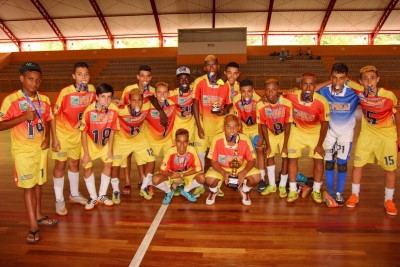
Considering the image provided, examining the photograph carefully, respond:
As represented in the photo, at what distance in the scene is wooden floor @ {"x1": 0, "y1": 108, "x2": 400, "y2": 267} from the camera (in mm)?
2771

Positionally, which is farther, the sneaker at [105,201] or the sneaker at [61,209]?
the sneaker at [105,201]

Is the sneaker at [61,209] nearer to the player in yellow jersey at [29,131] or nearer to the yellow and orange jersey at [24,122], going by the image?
the player in yellow jersey at [29,131]

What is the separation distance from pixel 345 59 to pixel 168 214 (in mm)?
24043

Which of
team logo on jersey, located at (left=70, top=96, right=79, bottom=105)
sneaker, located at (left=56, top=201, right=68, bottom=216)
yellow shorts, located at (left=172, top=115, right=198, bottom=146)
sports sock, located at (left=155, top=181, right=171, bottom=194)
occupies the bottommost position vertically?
sneaker, located at (left=56, top=201, right=68, bottom=216)

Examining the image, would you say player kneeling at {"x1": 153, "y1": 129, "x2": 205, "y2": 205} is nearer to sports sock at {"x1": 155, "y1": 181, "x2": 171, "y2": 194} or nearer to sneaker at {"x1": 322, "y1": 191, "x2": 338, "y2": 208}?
sports sock at {"x1": 155, "y1": 181, "x2": 171, "y2": 194}

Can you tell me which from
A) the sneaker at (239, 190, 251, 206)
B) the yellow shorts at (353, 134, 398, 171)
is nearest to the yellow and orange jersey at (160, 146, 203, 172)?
the sneaker at (239, 190, 251, 206)

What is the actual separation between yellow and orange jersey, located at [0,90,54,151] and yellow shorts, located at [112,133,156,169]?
1.09 metres

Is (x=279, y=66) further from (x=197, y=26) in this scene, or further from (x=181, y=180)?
(x=181, y=180)

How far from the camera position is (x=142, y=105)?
4238 millimetres

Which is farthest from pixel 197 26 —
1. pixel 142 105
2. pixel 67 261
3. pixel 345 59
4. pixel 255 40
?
pixel 67 261

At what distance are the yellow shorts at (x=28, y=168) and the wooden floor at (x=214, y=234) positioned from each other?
2.08 ft

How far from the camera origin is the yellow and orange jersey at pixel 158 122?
4453mm

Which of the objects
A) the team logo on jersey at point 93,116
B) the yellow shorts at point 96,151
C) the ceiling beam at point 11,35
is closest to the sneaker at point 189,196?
the yellow shorts at point 96,151

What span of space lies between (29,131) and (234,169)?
2.50m
